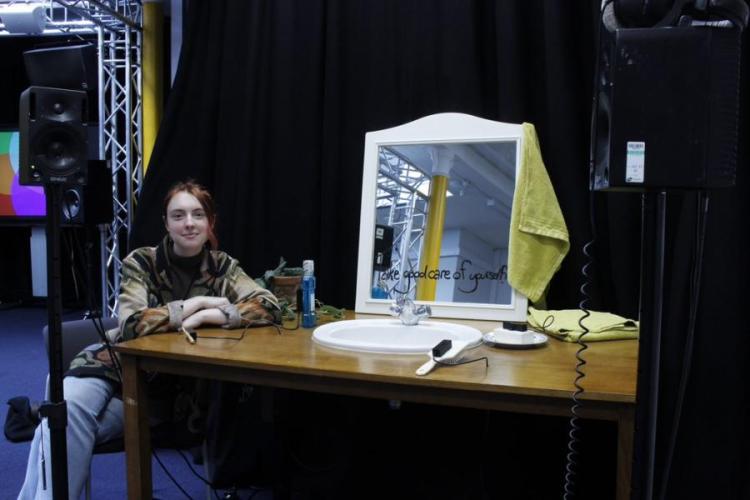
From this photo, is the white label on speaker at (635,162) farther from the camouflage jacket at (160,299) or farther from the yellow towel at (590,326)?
the camouflage jacket at (160,299)

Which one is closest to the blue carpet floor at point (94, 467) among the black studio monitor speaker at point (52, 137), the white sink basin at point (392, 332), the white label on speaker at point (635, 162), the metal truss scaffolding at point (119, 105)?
the metal truss scaffolding at point (119, 105)

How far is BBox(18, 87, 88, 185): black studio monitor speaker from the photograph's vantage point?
52.4 inches

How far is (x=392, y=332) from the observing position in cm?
168

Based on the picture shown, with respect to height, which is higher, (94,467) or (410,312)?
(410,312)

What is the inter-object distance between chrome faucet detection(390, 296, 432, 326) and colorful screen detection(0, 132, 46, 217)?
556 cm

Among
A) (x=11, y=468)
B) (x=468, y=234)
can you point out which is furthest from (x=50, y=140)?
(x=11, y=468)

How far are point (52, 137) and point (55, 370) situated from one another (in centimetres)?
53

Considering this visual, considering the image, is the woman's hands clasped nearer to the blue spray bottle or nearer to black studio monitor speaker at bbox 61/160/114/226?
the blue spray bottle

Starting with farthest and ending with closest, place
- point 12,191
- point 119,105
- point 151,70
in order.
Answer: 1. point 12,191
2. point 119,105
3. point 151,70

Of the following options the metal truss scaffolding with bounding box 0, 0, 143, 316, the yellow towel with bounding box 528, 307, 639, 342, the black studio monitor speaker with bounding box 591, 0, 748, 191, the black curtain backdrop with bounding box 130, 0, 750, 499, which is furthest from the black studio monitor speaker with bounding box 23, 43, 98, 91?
the metal truss scaffolding with bounding box 0, 0, 143, 316

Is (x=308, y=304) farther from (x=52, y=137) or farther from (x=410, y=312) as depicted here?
(x=52, y=137)

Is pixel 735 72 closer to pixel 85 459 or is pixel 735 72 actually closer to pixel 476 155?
pixel 476 155

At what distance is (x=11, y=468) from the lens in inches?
97.0

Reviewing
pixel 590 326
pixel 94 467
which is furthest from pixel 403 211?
pixel 94 467
